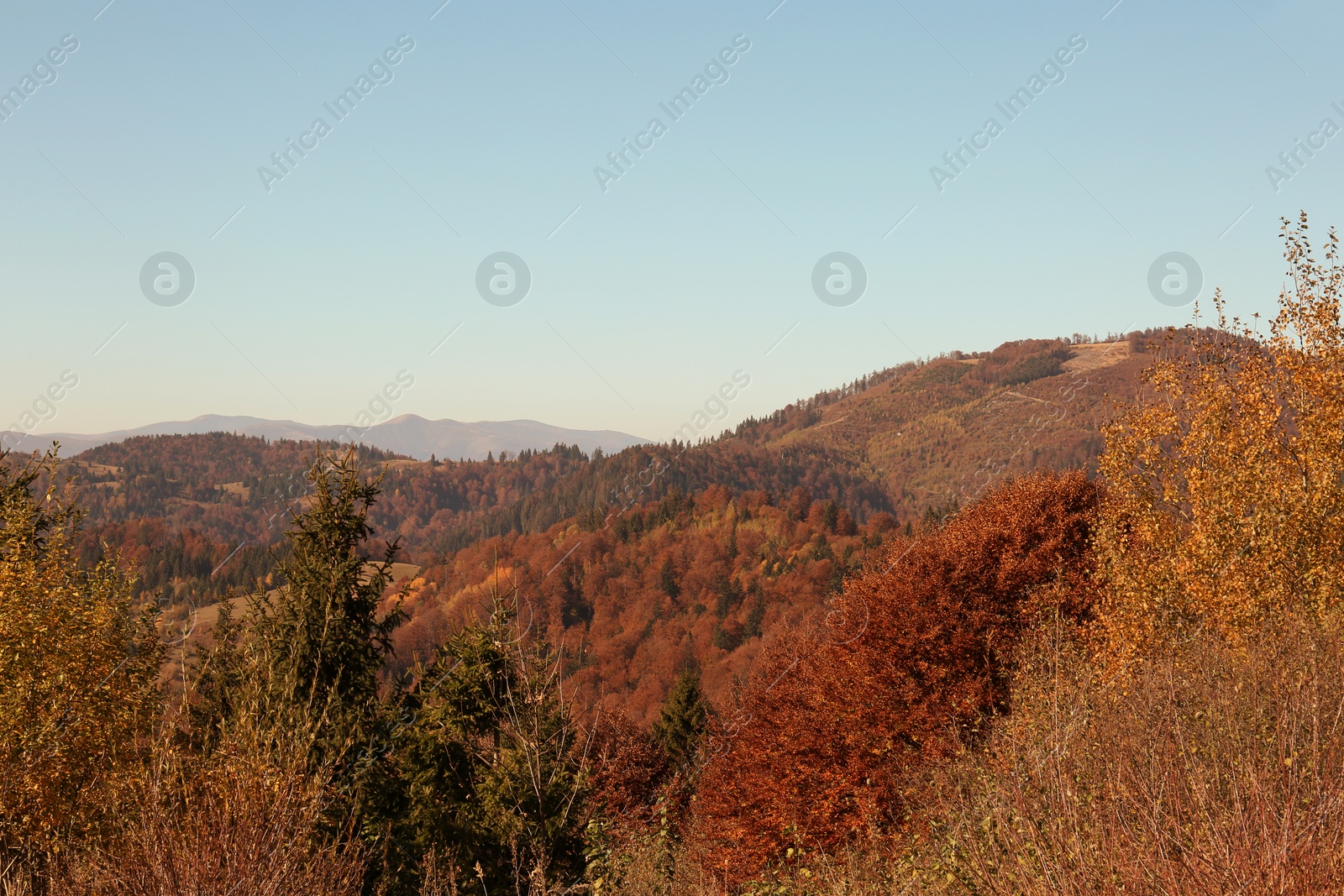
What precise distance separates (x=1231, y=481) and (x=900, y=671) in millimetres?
10381

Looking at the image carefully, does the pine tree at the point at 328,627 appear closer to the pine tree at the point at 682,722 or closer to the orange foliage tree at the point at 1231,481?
the orange foliage tree at the point at 1231,481

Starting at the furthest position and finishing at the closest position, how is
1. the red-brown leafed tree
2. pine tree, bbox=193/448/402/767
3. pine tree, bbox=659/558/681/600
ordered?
pine tree, bbox=659/558/681/600, the red-brown leafed tree, pine tree, bbox=193/448/402/767

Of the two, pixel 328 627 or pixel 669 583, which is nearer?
pixel 328 627

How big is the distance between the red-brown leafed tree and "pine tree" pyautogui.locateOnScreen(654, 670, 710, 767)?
24470 mm

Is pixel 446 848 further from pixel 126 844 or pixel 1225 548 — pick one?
pixel 1225 548

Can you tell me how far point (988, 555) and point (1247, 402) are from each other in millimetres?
9049

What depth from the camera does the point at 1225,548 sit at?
18453mm

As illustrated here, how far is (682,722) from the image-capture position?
2213 inches

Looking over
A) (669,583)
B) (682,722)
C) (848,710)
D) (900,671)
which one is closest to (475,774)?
(848,710)

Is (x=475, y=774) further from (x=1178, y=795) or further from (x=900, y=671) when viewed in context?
(x=1178, y=795)

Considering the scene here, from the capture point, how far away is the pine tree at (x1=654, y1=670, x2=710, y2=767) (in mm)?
54094

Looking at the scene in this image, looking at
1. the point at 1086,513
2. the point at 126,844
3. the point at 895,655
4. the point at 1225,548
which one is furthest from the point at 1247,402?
the point at 126,844

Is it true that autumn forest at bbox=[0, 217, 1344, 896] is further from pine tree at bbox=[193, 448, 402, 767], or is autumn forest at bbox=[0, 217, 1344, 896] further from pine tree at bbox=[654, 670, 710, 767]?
pine tree at bbox=[654, 670, 710, 767]

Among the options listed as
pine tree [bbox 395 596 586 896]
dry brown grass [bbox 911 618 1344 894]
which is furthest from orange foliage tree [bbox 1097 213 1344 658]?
pine tree [bbox 395 596 586 896]
